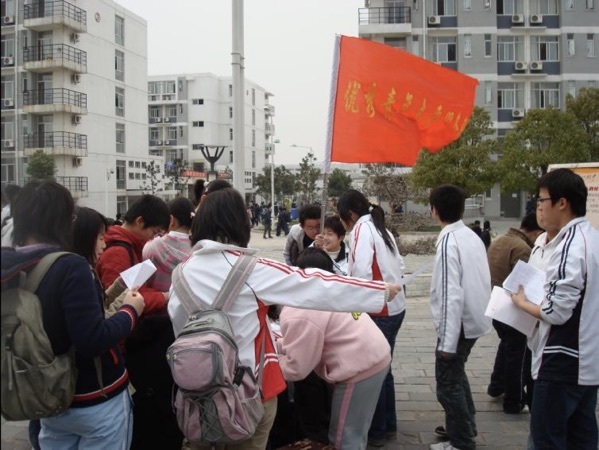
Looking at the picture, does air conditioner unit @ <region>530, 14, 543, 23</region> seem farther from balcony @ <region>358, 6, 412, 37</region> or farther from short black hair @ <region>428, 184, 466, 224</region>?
short black hair @ <region>428, 184, 466, 224</region>

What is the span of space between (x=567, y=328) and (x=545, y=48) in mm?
32846

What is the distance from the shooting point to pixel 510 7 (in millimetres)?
30953

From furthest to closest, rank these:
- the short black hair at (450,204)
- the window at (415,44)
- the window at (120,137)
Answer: the window at (120,137) → the window at (415,44) → the short black hair at (450,204)

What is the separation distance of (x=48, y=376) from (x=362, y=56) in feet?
8.59

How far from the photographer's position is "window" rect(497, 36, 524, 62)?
3131 centimetres

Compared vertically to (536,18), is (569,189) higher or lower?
lower

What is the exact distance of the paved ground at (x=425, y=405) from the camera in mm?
3889

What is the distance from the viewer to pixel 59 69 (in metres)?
27.9

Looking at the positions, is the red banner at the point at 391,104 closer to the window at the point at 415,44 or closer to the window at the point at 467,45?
the window at the point at 415,44

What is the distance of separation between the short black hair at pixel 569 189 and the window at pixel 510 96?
31068 mm

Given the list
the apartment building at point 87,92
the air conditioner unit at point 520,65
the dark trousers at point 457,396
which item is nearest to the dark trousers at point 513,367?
the dark trousers at point 457,396

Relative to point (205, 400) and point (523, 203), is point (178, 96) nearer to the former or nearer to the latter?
point (523, 203)

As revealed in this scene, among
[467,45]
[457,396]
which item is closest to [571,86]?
[467,45]

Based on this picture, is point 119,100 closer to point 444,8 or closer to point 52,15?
point 52,15
